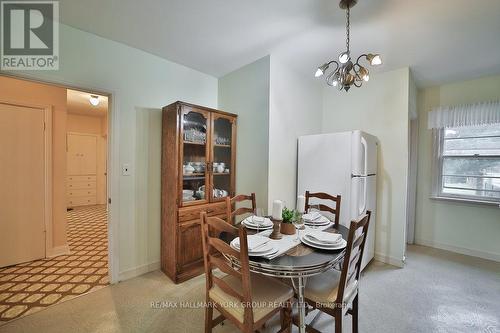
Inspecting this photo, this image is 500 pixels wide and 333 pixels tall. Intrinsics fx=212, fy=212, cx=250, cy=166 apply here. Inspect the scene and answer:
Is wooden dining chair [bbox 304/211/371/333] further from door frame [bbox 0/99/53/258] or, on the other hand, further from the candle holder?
door frame [bbox 0/99/53/258]

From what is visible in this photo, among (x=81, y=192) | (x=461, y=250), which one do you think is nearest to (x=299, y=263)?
(x=461, y=250)

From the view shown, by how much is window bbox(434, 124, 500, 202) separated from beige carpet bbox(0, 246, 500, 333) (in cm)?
107

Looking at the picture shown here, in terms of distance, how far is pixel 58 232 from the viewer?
2.87 meters

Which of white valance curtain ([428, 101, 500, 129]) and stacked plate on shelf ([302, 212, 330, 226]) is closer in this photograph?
stacked plate on shelf ([302, 212, 330, 226])

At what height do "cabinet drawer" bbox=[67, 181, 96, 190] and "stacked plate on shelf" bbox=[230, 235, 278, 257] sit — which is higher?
"stacked plate on shelf" bbox=[230, 235, 278, 257]

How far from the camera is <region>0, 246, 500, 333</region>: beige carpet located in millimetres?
1683

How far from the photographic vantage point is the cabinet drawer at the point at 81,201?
18.6ft

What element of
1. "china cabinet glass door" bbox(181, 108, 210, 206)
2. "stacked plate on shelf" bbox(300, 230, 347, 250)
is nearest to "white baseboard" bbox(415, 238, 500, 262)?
"stacked plate on shelf" bbox(300, 230, 347, 250)

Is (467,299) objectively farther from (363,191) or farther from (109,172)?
(109,172)

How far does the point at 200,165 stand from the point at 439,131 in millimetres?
3618

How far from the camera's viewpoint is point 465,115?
9.88 ft

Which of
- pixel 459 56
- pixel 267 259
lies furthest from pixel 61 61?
pixel 459 56

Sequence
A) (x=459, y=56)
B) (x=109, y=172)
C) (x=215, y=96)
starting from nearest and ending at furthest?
(x=109, y=172) → (x=459, y=56) → (x=215, y=96)

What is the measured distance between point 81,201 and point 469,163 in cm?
836
